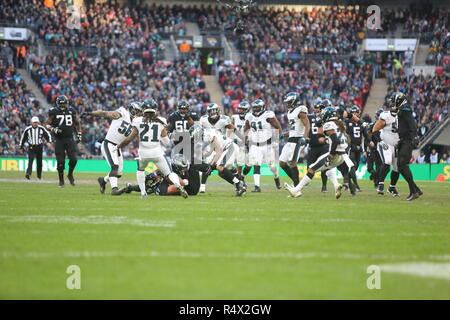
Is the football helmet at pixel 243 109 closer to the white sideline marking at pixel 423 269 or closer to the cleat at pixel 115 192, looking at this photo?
the cleat at pixel 115 192

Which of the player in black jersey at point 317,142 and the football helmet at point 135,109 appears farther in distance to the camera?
the player in black jersey at point 317,142

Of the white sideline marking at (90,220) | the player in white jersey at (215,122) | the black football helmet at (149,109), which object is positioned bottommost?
the white sideline marking at (90,220)

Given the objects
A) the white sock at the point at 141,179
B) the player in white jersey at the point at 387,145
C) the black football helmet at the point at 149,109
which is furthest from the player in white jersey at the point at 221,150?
the player in white jersey at the point at 387,145

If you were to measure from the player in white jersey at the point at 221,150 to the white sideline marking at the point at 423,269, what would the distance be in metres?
9.10

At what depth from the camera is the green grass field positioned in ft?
19.8

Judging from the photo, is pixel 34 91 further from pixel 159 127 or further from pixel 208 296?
pixel 208 296

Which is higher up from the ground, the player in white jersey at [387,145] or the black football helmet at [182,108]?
the black football helmet at [182,108]

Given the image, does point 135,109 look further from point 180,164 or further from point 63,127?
point 63,127

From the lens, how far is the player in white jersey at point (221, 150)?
53.8ft

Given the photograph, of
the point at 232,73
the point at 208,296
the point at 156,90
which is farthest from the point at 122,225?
the point at 232,73

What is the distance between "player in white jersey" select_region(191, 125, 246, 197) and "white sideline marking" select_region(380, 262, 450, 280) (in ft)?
29.9

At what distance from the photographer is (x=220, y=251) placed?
7.84 meters

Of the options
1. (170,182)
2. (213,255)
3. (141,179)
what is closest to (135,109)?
(141,179)

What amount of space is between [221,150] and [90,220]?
21.5 feet
